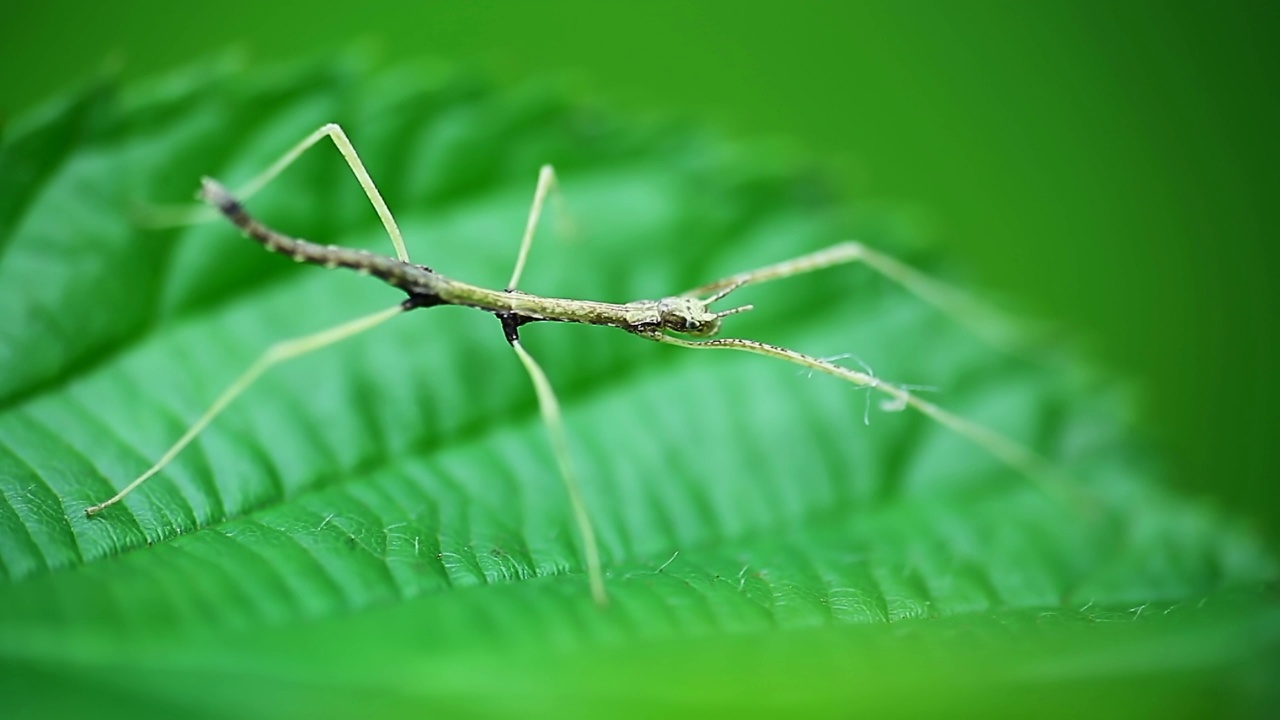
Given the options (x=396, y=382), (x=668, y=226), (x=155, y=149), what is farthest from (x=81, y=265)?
(x=668, y=226)

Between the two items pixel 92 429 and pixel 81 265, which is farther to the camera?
pixel 81 265

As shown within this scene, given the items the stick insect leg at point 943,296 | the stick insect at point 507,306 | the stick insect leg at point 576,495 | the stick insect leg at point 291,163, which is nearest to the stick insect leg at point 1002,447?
the stick insect at point 507,306

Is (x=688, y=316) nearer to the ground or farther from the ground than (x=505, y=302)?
nearer to the ground

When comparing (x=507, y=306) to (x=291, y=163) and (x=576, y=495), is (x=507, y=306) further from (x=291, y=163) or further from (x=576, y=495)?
(x=291, y=163)

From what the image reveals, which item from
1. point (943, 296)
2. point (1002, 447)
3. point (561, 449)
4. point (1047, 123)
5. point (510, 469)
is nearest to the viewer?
point (561, 449)

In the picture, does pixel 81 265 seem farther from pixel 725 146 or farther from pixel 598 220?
pixel 725 146

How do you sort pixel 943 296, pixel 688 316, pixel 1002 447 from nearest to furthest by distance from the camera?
pixel 688 316, pixel 1002 447, pixel 943 296

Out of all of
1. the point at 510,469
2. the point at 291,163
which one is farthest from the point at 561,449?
the point at 291,163
